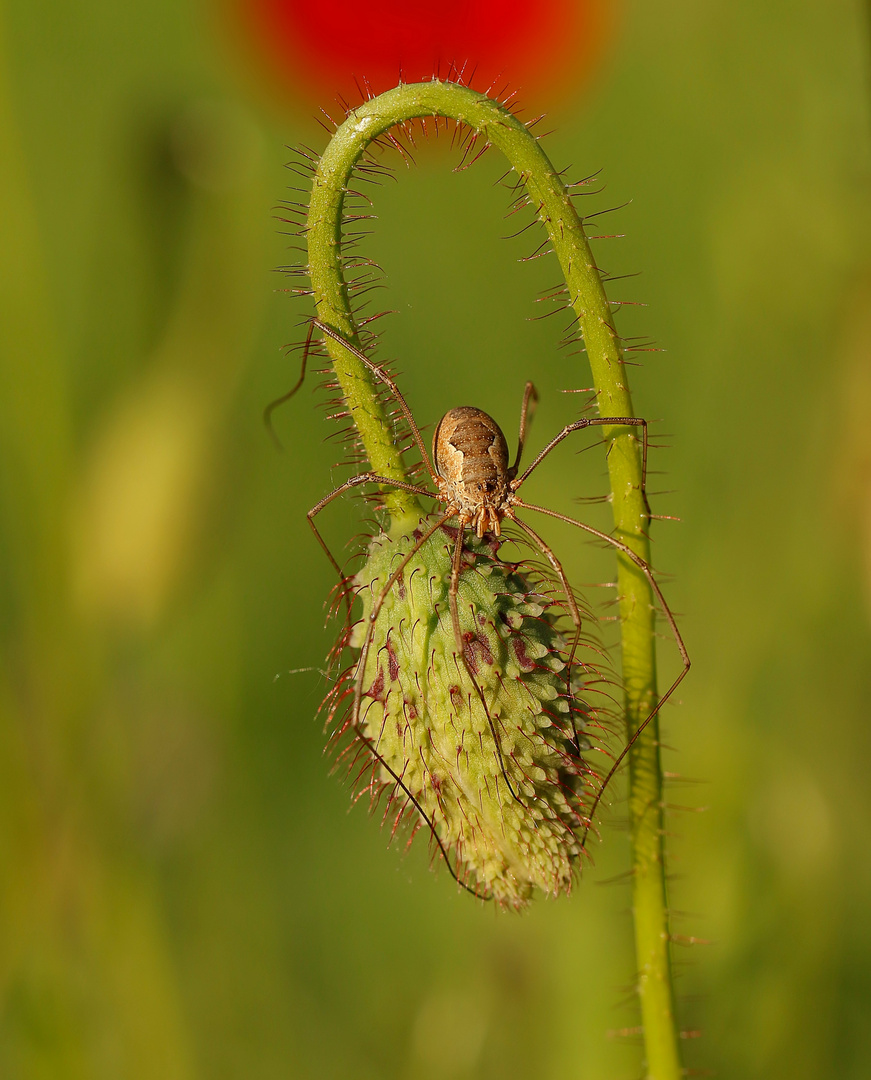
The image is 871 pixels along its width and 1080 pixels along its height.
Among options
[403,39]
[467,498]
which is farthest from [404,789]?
[403,39]

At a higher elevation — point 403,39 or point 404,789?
point 403,39

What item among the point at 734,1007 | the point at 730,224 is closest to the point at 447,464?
the point at 734,1007

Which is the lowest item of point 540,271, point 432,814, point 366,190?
point 432,814

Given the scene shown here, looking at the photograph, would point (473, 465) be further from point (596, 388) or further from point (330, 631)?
point (330, 631)

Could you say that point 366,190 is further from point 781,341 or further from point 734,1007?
point 734,1007

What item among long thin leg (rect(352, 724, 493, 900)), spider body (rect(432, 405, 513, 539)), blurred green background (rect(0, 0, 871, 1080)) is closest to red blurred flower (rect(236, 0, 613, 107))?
blurred green background (rect(0, 0, 871, 1080))
